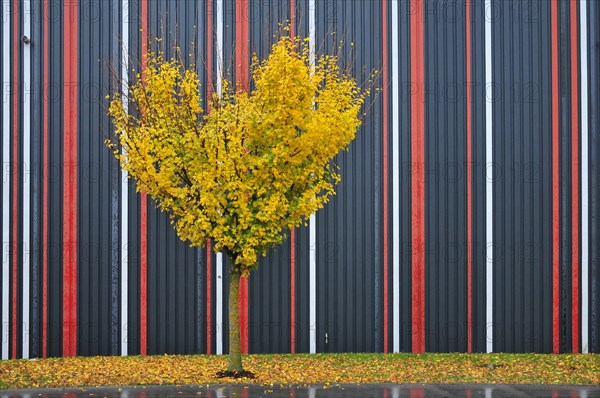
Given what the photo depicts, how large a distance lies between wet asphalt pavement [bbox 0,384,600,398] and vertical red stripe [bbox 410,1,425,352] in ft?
15.5

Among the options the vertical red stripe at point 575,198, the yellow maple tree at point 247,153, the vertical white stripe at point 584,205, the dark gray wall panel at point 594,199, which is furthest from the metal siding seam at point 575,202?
the yellow maple tree at point 247,153

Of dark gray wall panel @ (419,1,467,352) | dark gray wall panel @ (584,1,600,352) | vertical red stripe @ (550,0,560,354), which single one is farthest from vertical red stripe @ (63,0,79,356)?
dark gray wall panel @ (584,1,600,352)

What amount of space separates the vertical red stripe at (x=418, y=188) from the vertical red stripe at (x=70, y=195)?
705 cm

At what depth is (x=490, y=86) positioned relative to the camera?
21.6 meters

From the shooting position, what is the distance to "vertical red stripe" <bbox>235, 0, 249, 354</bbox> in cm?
2128

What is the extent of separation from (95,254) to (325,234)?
4.79 meters

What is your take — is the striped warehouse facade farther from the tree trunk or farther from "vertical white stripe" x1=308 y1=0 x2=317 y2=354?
the tree trunk

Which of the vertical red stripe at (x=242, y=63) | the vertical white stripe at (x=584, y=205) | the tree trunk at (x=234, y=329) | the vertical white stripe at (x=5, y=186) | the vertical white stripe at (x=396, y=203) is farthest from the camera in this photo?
the vertical white stripe at (x=584, y=205)

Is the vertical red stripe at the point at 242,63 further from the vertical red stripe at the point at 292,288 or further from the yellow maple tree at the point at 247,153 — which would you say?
the yellow maple tree at the point at 247,153

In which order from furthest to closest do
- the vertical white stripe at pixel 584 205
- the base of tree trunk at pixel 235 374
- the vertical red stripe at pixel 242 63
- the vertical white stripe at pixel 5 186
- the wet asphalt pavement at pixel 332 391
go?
the vertical white stripe at pixel 584 205, the vertical red stripe at pixel 242 63, the vertical white stripe at pixel 5 186, the base of tree trunk at pixel 235 374, the wet asphalt pavement at pixel 332 391

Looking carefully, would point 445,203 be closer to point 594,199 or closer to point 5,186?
point 594,199

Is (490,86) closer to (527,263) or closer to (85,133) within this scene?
(527,263)

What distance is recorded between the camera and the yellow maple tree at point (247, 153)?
16.6 metres

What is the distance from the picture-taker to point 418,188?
21.5m
